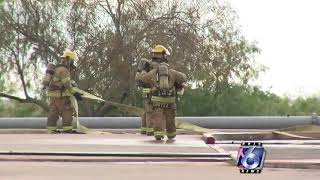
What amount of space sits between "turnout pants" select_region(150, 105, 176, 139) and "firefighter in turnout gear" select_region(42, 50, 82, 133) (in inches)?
133

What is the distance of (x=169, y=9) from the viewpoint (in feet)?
75.6

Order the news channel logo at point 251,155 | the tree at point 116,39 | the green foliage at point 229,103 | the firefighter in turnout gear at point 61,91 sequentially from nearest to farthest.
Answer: the news channel logo at point 251,155 → the firefighter in turnout gear at point 61,91 → the tree at point 116,39 → the green foliage at point 229,103

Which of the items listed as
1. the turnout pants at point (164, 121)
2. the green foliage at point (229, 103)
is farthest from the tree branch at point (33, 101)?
the turnout pants at point (164, 121)

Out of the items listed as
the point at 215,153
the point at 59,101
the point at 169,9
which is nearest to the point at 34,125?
the point at 59,101

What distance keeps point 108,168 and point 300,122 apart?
38.1ft

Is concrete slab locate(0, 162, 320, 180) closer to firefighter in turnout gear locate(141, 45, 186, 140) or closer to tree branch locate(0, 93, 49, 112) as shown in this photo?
firefighter in turnout gear locate(141, 45, 186, 140)

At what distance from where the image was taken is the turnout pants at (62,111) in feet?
45.7

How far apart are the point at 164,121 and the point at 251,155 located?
6.33m

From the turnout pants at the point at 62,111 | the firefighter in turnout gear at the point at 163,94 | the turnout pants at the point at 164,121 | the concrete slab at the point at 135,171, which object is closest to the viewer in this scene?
the concrete slab at the point at 135,171

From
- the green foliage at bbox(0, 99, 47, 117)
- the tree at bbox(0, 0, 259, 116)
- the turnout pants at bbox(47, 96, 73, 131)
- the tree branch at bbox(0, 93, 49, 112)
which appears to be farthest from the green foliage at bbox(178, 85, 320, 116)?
the turnout pants at bbox(47, 96, 73, 131)

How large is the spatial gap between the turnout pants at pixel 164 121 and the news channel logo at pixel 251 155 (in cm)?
577

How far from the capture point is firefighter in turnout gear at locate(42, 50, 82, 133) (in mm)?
13758

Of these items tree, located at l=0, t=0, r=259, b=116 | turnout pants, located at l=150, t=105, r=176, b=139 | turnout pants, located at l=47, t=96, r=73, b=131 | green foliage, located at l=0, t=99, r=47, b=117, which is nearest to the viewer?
turnout pants, located at l=150, t=105, r=176, b=139

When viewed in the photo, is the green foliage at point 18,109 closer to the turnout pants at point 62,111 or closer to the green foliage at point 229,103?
A: the green foliage at point 229,103
